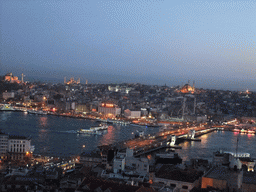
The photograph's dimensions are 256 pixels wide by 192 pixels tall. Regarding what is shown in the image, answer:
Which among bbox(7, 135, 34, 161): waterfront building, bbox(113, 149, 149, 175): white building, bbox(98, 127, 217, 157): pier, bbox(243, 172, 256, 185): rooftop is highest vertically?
bbox(243, 172, 256, 185): rooftop

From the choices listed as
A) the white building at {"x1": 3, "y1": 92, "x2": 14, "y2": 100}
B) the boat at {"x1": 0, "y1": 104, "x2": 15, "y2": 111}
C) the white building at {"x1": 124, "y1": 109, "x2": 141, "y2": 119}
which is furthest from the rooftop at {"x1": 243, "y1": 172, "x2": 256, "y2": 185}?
the white building at {"x1": 3, "y1": 92, "x2": 14, "y2": 100}

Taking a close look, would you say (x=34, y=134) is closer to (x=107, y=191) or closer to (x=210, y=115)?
(x=107, y=191)

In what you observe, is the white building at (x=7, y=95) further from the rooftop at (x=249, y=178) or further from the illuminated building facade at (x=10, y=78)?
the rooftop at (x=249, y=178)

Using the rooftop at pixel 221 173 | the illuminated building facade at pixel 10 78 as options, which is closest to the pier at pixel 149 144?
the rooftop at pixel 221 173

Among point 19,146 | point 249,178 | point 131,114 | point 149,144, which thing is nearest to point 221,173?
point 249,178

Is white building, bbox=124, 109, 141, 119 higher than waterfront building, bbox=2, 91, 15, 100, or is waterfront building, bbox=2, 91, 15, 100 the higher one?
waterfront building, bbox=2, 91, 15, 100

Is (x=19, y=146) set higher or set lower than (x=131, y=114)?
higher

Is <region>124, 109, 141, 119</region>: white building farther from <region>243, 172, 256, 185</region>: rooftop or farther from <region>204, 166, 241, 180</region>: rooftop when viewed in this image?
<region>204, 166, 241, 180</region>: rooftop

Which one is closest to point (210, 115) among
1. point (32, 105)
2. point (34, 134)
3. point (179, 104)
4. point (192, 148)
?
point (179, 104)

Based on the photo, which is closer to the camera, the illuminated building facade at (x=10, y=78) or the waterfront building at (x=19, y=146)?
the waterfront building at (x=19, y=146)

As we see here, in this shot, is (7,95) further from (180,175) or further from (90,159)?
(180,175)

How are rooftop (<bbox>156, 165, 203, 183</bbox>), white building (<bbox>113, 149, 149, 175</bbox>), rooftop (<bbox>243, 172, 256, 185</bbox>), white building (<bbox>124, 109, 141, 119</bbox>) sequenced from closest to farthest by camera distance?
rooftop (<bbox>243, 172, 256, 185</bbox>) → rooftop (<bbox>156, 165, 203, 183</bbox>) → white building (<bbox>113, 149, 149, 175</bbox>) → white building (<bbox>124, 109, 141, 119</bbox>)
